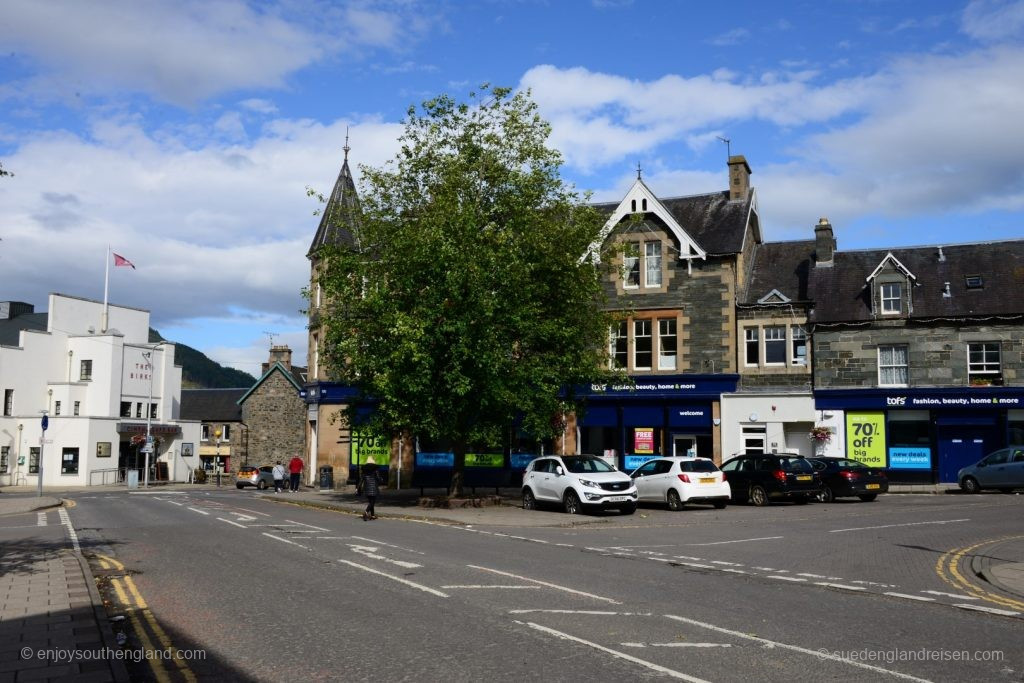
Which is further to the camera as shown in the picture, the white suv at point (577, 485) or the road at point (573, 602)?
the white suv at point (577, 485)

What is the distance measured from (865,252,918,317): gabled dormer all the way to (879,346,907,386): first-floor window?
1477 mm

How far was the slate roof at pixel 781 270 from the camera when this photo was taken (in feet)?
129

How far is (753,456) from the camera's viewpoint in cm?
2805

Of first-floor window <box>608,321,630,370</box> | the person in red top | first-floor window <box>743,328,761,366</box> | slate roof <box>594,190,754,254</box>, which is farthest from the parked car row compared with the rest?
the person in red top


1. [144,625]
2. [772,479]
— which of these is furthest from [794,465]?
[144,625]

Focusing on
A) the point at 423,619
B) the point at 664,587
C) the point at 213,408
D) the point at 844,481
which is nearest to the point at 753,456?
the point at 844,481

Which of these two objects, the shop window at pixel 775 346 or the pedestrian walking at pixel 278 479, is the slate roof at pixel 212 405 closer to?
the pedestrian walking at pixel 278 479

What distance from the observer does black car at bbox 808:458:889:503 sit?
2788cm

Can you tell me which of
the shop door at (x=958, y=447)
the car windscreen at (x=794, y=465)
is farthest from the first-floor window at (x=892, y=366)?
the car windscreen at (x=794, y=465)

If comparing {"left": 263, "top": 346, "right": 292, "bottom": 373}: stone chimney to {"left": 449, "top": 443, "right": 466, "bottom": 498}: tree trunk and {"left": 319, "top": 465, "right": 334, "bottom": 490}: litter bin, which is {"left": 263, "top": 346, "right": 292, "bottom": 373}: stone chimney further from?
{"left": 449, "top": 443, "right": 466, "bottom": 498}: tree trunk

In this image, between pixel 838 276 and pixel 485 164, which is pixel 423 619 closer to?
pixel 485 164

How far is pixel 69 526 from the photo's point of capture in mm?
21312

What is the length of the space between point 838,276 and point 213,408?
51190 millimetres

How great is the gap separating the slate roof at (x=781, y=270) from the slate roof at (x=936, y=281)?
25.2 inches
